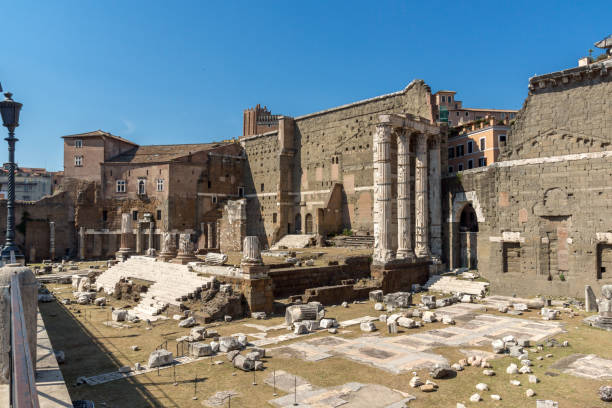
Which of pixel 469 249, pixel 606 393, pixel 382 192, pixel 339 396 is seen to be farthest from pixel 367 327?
pixel 469 249

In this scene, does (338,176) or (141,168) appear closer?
(338,176)

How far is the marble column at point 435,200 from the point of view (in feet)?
95.0

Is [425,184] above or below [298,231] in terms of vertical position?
above

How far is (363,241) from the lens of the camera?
110 feet


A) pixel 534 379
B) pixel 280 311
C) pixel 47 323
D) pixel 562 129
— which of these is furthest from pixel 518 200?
pixel 47 323

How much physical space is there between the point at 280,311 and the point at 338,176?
2091 centimetres

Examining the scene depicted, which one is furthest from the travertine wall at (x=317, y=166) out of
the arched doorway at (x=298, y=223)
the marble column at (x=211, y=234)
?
the marble column at (x=211, y=234)

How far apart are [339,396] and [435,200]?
21722 millimetres

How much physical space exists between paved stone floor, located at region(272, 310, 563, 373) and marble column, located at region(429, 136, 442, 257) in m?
12.5

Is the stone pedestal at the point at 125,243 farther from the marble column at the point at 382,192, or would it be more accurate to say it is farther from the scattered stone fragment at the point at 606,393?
the scattered stone fragment at the point at 606,393

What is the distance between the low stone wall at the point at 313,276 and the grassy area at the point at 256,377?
597 cm

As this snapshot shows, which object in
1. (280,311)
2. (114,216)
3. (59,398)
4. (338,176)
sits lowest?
(280,311)

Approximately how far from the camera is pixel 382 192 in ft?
81.9

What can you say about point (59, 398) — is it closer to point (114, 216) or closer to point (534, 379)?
point (534, 379)
